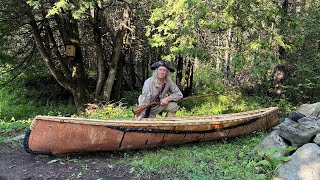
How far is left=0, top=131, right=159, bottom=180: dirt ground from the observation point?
3902 mm

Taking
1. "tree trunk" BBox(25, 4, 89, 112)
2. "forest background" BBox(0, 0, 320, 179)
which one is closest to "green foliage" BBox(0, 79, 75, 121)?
"forest background" BBox(0, 0, 320, 179)

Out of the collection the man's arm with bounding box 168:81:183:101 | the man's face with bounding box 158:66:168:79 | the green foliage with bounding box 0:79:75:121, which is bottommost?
the green foliage with bounding box 0:79:75:121

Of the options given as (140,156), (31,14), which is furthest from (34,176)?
(31,14)

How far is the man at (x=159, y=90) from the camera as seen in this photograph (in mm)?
5449

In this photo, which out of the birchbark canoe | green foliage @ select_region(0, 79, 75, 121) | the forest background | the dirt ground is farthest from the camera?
green foliage @ select_region(0, 79, 75, 121)

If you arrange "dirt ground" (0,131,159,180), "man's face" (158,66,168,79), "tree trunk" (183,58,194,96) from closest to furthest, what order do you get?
1. "dirt ground" (0,131,159,180)
2. "man's face" (158,66,168,79)
3. "tree trunk" (183,58,194,96)

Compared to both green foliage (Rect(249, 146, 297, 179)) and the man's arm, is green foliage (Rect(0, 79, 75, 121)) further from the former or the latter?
green foliage (Rect(249, 146, 297, 179))

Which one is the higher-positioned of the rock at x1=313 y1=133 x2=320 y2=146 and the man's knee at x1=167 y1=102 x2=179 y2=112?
the man's knee at x1=167 y1=102 x2=179 y2=112

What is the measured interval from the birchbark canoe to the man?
2.39ft

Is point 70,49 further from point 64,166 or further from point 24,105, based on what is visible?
point 64,166

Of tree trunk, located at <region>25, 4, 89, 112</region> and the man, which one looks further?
tree trunk, located at <region>25, 4, 89, 112</region>

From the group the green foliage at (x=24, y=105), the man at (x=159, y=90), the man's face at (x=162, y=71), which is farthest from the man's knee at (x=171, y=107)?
the green foliage at (x=24, y=105)

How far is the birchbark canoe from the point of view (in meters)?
4.17

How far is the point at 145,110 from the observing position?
5.74 metres
